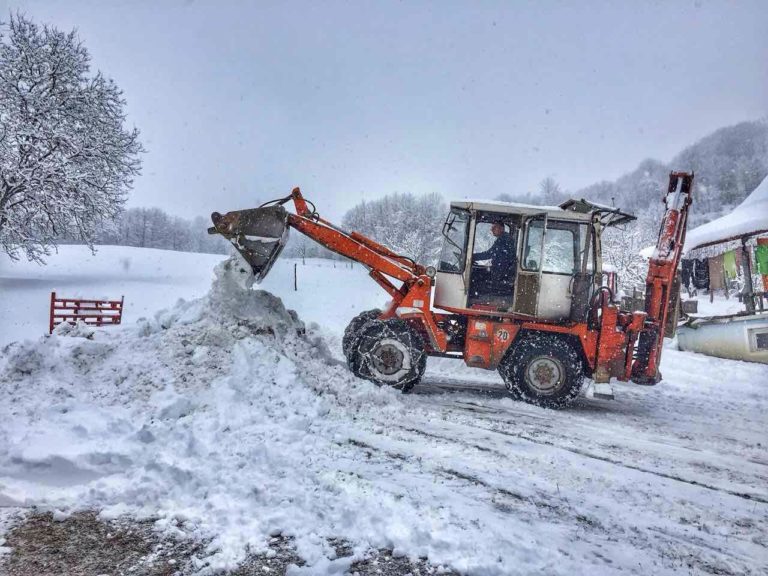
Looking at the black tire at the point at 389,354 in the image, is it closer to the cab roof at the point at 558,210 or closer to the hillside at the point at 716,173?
the cab roof at the point at 558,210

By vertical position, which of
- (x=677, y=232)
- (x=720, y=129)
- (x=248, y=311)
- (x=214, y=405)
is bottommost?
(x=214, y=405)

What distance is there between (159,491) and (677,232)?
7.83m

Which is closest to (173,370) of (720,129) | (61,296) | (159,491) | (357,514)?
(159,491)

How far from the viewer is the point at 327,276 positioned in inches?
1185

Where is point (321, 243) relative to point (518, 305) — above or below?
above

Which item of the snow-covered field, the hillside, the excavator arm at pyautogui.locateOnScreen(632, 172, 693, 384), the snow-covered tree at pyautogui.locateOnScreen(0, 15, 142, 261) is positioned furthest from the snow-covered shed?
the hillside

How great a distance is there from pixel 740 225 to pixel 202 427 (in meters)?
14.1

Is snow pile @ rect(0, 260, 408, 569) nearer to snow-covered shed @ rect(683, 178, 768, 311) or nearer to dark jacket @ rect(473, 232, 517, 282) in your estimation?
dark jacket @ rect(473, 232, 517, 282)

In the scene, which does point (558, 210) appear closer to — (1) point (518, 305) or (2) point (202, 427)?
(1) point (518, 305)

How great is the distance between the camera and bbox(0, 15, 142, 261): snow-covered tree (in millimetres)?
16703

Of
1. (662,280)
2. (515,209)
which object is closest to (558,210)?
(515,209)

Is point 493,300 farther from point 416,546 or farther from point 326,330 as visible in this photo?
point 326,330

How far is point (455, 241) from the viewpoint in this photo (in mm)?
7102

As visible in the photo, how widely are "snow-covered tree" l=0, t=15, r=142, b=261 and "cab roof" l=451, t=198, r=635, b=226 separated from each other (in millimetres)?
16741
